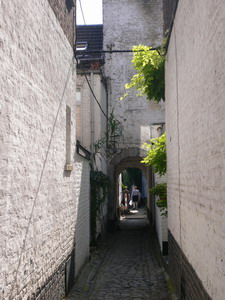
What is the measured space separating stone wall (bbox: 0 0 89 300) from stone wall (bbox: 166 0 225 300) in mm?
2012

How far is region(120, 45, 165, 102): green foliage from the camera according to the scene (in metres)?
8.57

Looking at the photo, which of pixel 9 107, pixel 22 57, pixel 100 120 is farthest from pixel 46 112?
pixel 100 120

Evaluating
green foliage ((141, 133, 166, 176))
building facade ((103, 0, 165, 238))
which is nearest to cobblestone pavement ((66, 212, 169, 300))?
green foliage ((141, 133, 166, 176))

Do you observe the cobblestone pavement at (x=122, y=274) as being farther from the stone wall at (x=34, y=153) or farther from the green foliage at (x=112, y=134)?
the green foliage at (x=112, y=134)

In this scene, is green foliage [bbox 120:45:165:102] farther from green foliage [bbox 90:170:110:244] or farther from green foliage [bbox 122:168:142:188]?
green foliage [bbox 122:168:142:188]

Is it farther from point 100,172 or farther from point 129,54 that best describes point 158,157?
point 129,54

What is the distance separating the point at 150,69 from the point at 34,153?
15.5 feet

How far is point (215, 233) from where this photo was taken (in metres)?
3.29

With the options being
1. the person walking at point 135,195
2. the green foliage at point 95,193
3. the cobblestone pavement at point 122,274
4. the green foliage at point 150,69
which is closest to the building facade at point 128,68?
the green foliage at point 95,193

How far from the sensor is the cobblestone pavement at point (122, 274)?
7.05m

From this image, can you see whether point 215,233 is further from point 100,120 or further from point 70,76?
point 100,120

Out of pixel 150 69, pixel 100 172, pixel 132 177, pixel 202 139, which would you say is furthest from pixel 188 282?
pixel 132 177

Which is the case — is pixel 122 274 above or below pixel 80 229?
below

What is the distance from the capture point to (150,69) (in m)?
8.77
